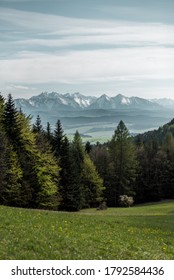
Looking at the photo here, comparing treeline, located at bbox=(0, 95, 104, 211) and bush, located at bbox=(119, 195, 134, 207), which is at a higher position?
treeline, located at bbox=(0, 95, 104, 211)

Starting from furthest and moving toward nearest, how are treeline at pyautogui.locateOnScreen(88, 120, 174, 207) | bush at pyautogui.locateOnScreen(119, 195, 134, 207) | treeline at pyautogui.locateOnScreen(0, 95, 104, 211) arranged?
1. treeline at pyautogui.locateOnScreen(88, 120, 174, 207)
2. bush at pyautogui.locateOnScreen(119, 195, 134, 207)
3. treeline at pyautogui.locateOnScreen(0, 95, 104, 211)

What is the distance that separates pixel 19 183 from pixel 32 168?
466 cm

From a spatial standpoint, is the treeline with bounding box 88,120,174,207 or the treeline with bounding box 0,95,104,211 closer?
the treeline with bounding box 0,95,104,211

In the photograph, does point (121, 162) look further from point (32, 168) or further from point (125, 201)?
point (32, 168)

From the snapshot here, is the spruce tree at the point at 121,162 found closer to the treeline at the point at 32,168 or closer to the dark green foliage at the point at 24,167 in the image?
the treeline at the point at 32,168

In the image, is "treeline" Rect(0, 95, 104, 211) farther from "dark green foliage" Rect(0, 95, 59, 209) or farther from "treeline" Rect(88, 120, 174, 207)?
"treeline" Rect(88, 120, 174, 207)

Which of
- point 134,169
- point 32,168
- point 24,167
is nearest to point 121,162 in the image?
point 134,169

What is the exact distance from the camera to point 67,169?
8050 cm

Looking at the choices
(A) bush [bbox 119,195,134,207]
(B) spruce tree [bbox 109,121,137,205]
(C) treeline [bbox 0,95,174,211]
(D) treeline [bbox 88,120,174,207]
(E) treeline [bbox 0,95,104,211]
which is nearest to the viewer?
(E) treeline [bbox 0,95,104,211]

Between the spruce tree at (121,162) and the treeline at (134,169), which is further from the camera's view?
the treeline at (134,169)

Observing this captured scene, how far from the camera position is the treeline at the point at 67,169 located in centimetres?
6425

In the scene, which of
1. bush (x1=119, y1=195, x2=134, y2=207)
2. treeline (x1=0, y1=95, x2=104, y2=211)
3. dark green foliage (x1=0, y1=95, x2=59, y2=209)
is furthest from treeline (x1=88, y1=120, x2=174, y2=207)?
dark green foliage (x1=0, y1=95, x2=59, y2=209)

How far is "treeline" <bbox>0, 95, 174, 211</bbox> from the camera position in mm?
64250

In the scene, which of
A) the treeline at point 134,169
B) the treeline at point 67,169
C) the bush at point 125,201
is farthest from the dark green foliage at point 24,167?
the treeline at point 134,169
